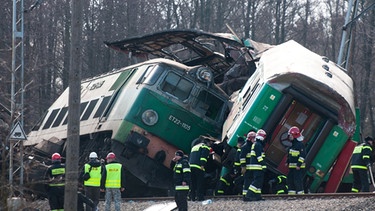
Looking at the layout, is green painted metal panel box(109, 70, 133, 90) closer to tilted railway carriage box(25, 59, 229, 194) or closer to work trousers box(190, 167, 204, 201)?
tilted railway carriage box(25, 59, 229, 194)

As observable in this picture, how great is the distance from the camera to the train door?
17.5m

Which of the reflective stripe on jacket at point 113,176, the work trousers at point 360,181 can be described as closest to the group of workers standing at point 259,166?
the work trousers at point 360,181

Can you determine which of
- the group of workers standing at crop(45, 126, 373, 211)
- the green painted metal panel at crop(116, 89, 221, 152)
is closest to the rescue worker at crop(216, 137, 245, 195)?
the group of workers standing at crop(45, 126, 373, 211)

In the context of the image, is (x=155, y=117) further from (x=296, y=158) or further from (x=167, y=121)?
(x=296, y=158)

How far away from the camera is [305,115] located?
690 inches

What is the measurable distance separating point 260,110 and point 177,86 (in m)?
3.82

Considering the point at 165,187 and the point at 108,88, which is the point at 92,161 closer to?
the point at 165,187

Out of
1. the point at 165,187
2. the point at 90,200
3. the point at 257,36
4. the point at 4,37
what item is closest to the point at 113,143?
the point at 165,187

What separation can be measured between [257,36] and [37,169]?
31481mm

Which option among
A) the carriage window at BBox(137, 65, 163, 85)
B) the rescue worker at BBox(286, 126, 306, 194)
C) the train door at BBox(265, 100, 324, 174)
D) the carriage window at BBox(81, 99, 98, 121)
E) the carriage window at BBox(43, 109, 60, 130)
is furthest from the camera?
the carriage window at BBox(43, 109, 60, 130)

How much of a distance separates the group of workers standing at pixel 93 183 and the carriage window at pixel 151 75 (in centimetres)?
336

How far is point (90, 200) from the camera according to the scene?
1709cm

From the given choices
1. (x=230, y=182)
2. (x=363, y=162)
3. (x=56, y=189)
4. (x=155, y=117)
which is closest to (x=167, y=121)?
(x=155, y=117)

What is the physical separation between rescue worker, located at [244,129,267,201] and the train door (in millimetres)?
1643
